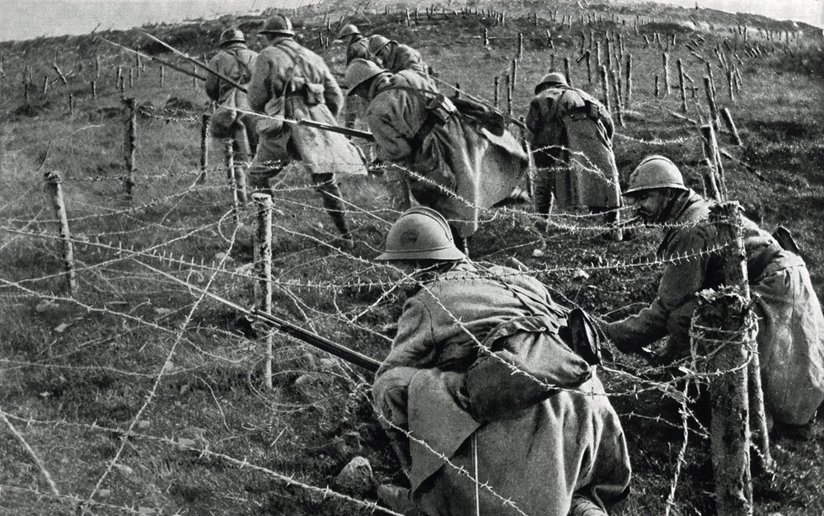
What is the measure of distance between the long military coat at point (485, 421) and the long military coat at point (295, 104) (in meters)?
5.00

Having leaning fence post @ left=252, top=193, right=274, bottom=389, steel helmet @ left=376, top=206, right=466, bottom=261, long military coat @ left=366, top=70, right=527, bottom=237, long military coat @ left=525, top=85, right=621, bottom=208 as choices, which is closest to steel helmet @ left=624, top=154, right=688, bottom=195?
long military coat @ left=366, top=70, right=527, bottom=237

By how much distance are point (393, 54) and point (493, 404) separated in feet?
22.1

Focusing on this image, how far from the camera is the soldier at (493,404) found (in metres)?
3.66

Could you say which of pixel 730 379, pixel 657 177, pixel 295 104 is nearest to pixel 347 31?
pixel 295 104

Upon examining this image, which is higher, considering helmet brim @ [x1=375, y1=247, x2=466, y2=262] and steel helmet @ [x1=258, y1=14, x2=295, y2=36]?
steel helmet @ [x1=258, y1=14, x2=295, y2=36]

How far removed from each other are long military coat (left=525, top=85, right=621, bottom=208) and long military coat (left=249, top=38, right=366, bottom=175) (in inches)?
81.1

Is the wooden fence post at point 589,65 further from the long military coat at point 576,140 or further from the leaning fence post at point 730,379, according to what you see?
the leaning fence post at point 730,379

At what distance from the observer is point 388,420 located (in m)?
4.00

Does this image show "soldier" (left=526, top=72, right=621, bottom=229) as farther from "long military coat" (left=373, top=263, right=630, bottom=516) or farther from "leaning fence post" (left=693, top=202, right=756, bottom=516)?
"leaning fence post" (left=693, top=202, right=756, bottom=516)

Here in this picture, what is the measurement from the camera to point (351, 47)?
34.5 feet

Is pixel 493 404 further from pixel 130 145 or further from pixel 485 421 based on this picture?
pixel 130 145

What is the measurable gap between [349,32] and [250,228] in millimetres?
2975

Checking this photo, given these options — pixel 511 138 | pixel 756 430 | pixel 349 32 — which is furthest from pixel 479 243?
pixel 756 430

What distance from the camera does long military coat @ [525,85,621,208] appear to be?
8922mm
